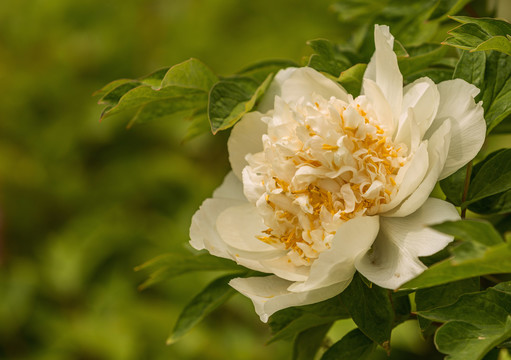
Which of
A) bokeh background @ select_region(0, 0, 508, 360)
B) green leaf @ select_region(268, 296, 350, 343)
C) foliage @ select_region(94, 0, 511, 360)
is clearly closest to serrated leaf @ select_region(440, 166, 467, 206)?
foliage @ select_region(94, 0, 511, 360)

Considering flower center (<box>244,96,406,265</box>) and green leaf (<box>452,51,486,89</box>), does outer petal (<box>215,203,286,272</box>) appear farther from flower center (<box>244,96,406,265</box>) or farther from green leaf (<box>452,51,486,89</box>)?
green leaf (<box>452,51,486,89</box>)

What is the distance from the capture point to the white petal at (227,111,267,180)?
48cm

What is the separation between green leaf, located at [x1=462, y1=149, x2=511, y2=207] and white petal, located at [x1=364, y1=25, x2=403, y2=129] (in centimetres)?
7

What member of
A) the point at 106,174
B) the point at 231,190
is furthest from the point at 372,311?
the point at 106,174

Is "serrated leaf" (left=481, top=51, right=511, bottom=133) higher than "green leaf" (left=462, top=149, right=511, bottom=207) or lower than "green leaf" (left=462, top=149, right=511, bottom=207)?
higher

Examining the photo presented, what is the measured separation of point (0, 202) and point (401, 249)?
4.28ft

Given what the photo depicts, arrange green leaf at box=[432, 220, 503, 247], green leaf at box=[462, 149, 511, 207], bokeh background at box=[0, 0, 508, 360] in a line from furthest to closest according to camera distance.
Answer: bokeh background at box=[0, 0, 508, 360]
green leaf at box=[462, 149, 511, 207]
green leaf at box=[432, 220, 503, 247]

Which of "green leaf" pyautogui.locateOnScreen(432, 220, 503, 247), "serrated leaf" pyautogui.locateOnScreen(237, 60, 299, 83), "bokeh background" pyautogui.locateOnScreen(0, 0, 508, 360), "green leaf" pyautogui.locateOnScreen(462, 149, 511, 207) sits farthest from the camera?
"bokeh background" pyautogui.locateOnScreen(0, 0, 508, 360)

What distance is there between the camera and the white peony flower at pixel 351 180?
38cm

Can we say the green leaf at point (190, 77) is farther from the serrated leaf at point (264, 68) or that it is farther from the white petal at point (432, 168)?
the white petal at point (432, 168)

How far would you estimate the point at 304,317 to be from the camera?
1.48 ft

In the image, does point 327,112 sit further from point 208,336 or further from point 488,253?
point 208,336

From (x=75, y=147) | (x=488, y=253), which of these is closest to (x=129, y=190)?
(x=75, y=147)

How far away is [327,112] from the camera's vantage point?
16.6 inches
